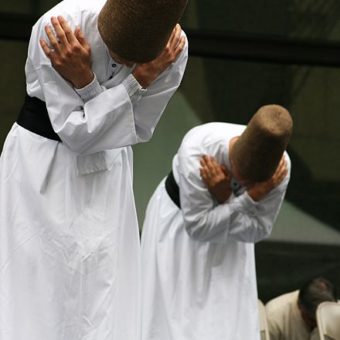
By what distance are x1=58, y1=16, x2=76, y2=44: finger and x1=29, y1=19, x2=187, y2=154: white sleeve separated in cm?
11

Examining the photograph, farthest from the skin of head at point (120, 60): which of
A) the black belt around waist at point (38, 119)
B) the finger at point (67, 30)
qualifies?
the black belt around waist at point (38, 119)

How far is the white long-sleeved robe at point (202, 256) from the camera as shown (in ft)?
21.4

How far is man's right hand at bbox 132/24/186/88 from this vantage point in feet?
15.5

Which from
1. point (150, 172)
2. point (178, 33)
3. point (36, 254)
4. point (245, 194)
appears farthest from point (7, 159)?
point (150, 172)

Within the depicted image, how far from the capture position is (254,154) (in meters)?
6.02

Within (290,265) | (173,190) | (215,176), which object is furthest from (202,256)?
(290,265)

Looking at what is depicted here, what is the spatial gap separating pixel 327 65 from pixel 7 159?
4535 millimetres

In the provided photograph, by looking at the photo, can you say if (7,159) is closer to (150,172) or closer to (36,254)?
(36,254)

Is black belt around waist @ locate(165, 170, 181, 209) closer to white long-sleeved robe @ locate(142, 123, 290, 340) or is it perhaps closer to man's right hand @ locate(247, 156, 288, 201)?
white long-sleeved robe @ locate(142, 123, 290, 340)

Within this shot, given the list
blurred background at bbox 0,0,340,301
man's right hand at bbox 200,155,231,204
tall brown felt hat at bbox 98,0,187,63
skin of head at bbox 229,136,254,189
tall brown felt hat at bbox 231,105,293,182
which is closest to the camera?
tall brown felt hat at bbox 98,0,187,63

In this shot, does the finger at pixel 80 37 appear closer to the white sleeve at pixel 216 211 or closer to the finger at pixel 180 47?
the finger at pixel 180 47

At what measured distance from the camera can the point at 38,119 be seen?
4.84 metres

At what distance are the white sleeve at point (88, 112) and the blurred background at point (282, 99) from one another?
4113 mm

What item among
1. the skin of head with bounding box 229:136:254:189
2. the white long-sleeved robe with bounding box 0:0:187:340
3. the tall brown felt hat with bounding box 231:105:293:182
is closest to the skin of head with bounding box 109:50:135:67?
the white long-sleeved robe with bounding box 0:0:187:340
